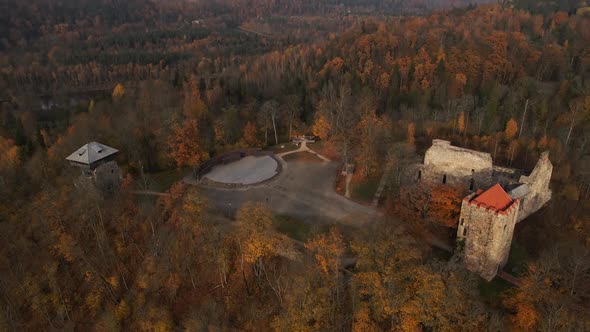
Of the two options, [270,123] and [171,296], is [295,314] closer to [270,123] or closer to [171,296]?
[171,296]

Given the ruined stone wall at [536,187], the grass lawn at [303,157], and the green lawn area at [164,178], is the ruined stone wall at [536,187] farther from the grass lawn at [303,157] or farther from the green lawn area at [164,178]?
the green lawn area at [164,178]

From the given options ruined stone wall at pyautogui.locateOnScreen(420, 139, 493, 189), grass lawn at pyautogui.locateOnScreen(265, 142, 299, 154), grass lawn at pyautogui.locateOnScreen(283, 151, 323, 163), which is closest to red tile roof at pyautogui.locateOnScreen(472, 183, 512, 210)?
ruined stone wall at pyautogui.locateOnScreen(420, 139, 493, 189)

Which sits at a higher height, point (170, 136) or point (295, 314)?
point (170, 136)

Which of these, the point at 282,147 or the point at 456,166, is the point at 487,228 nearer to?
the point at 456,166

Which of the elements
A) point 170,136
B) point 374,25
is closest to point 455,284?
point 170,136

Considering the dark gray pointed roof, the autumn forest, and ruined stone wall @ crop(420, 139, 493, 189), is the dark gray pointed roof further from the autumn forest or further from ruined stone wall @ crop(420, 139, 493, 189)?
ruined stone wall @ crop(420, 139, 493, 189)

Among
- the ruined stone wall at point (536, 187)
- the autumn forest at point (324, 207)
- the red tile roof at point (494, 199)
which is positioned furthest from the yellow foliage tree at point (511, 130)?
the red tile roof at point (494, 199)

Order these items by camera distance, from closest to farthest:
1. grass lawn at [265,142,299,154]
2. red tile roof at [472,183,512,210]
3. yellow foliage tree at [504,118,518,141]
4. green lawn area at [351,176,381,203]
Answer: red tile roof at [472,183,512,210], green lawn area at [351,176,381,203], yellow foliage tree at [504,118,518,141], grass lawn at [265,142,299,154]
